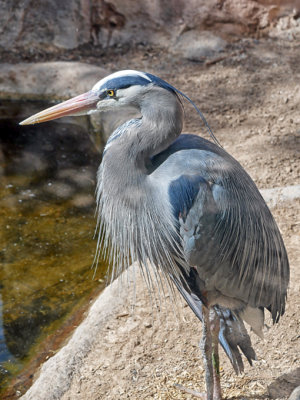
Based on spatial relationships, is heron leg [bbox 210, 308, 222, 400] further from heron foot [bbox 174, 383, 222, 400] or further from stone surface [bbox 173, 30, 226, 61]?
stone surface [bbox 173, 30, 226, 61]

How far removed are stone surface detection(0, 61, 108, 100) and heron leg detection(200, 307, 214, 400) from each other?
12.2ft

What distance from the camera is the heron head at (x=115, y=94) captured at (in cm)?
249

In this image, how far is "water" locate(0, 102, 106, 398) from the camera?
3.62 metres

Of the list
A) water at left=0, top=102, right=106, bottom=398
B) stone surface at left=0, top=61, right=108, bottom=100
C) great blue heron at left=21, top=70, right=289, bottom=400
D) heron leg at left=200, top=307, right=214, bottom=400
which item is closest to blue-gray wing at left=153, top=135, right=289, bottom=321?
great blue heron at left=21, top=70, right=289, bottom=400

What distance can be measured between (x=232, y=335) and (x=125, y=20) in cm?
498

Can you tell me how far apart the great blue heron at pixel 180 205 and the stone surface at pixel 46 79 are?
3431 mm

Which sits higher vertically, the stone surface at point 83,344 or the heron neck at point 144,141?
the heron neck at point 144,141

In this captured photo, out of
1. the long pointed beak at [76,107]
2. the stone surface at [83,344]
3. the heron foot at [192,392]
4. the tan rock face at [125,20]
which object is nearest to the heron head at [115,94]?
the long pointed beak at [76,107]

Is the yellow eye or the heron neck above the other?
the yellow eye

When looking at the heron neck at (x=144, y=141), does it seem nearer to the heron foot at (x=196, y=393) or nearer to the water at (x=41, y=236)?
the heron foot at (x=196, y=393)

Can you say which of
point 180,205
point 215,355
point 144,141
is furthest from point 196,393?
point 144,141

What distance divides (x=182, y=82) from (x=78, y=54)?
141cm

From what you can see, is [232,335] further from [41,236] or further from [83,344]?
[41,236]

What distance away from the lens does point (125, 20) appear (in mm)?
7039
